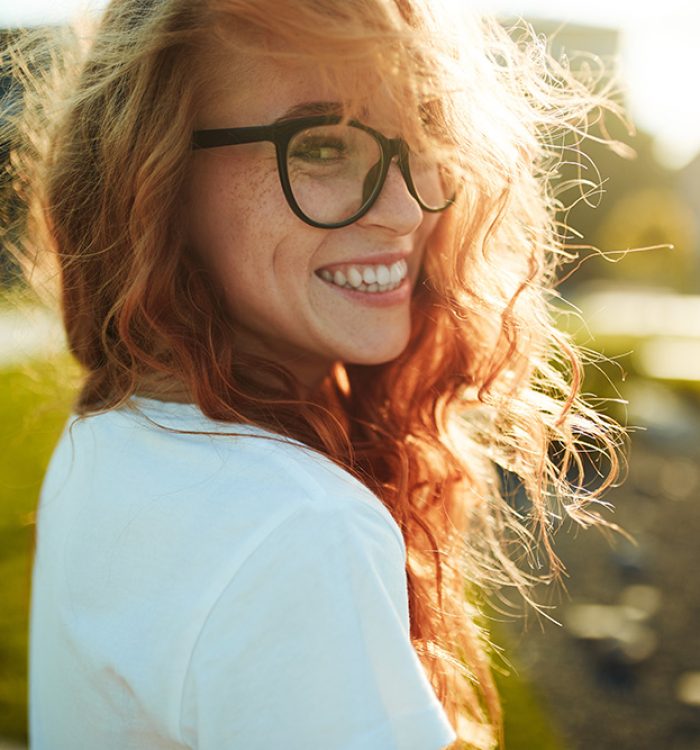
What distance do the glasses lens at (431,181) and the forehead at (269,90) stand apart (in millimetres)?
148

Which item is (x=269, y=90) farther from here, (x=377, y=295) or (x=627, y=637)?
(x=627, y=637)

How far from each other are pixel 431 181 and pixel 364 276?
28 centimetres

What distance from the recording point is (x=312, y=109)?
161 centimetres

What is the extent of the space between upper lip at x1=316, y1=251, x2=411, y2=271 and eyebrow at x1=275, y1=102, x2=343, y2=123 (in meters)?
0.33

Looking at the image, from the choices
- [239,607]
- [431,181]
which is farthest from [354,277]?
[239,607]

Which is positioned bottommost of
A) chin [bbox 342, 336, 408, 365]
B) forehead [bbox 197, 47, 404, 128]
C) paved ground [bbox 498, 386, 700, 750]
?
paved ground [bbox 498, 386, 700, 750]

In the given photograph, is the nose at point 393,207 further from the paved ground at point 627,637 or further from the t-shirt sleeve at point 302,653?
the paved ground at point 627,637

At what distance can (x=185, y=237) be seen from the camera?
1804 mm

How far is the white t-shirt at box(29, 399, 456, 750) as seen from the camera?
113cm

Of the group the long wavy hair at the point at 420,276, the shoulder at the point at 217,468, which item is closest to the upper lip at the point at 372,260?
the long wavy hair at the point at 420,276

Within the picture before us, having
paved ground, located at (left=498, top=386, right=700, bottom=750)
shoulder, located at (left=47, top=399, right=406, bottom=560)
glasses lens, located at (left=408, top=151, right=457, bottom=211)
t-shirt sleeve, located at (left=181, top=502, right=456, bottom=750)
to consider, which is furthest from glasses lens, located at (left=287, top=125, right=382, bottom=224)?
paved ground, located at (left=498, top=386, right=700, bottom=750)

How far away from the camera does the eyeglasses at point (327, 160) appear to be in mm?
1624

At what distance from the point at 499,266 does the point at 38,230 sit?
128 centimetres

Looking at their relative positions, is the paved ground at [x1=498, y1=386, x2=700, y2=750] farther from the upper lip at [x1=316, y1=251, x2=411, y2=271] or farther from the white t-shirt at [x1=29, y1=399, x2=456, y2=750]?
the white t-shirt at [x1=29, y1=399, x2=456, y2=750]
